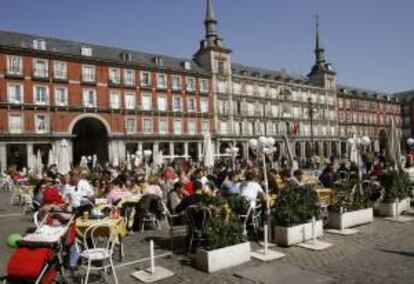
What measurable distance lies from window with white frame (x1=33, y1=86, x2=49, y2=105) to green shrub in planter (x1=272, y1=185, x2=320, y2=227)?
35.9m

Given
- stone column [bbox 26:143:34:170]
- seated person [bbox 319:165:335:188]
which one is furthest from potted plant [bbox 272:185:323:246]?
stone column [bbox 26:143:34:170]

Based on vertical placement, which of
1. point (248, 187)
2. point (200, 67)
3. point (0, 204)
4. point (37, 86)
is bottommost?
point (0, 204)

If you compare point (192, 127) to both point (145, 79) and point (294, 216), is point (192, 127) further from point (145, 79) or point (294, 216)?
point (294, 216)

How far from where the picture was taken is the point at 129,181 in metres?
11.4

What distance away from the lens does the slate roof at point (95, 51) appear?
39.2m

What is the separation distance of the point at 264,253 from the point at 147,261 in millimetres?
2172

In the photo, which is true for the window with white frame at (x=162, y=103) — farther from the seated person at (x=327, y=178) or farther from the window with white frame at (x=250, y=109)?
the seated person at (x=327, y=178)

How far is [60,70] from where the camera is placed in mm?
40469

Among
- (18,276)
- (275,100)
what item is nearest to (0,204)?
(18,276)

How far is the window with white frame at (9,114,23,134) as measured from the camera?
123ft

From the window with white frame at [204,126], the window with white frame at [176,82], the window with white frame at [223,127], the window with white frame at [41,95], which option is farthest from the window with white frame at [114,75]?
the window with white frame at [223,127]

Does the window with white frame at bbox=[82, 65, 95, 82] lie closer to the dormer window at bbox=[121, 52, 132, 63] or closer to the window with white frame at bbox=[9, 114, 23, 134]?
the dormer window at bbox=[121, 52, 132, 63]

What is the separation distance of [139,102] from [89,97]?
6.09m

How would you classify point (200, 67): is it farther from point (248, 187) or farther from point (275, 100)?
point (248, 187)
